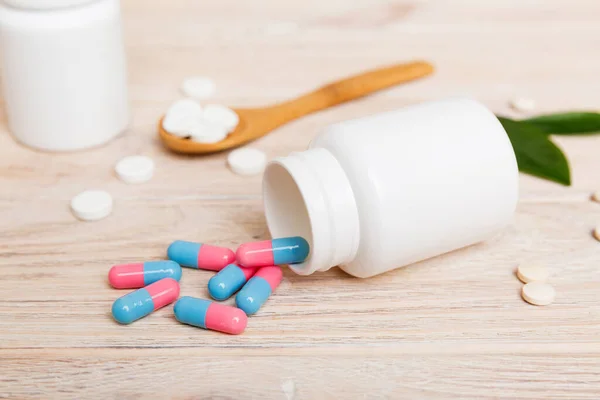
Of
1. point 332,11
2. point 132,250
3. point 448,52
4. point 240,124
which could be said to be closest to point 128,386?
point 132,250

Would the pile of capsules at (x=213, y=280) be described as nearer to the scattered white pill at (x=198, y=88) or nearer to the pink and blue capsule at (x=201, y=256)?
the pink and blue capsule at (x=201, y=256)

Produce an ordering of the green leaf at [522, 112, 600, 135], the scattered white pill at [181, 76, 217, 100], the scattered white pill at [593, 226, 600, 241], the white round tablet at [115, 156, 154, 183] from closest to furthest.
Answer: the scattered white pill at [593, 226, 600, 241] → the white round tablet at [115, 156, 154, 183] → the green leaf at [522, 112, 600, 135] → the scattered white pill at [181, 76, 217, 100]

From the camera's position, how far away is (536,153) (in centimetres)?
126

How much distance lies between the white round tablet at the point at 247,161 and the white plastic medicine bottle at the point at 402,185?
215mm

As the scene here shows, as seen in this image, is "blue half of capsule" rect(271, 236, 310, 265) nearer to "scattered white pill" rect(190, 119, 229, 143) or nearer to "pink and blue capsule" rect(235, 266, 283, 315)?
"pink and blue capsule" rect(235, 266, 283, 315)

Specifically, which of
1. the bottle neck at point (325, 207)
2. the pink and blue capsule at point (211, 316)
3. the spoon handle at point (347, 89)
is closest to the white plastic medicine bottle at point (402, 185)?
the bottle neck at point (325, 207)

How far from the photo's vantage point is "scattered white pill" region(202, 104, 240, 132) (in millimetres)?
A: 1299

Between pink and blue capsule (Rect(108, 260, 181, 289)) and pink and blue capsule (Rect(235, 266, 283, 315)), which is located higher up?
pink and blue capsule (Rect(235, 266, 283, 315))

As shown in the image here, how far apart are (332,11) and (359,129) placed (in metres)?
0.97

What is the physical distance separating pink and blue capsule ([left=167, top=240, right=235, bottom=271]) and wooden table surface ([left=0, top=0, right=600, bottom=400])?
0.05ft

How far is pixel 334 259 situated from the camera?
0.94 m

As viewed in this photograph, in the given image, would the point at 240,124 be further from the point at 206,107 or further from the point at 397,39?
the point at 397,39

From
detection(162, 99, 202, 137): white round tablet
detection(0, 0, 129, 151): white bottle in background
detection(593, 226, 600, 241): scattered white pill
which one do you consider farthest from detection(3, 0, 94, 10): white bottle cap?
detection(593, 226, 600, 241): scattered white pill

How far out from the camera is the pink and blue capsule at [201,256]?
1.01 m
